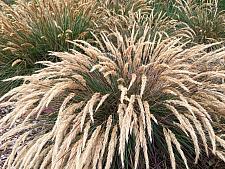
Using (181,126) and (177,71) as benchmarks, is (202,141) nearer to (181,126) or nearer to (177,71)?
(181,126)

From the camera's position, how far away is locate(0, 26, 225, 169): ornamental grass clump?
126 inches

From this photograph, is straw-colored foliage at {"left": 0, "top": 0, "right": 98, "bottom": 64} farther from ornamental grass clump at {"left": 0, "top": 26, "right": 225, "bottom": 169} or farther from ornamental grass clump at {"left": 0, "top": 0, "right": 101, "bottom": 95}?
ornamental grass clump at {"left": 0, "top": 26, "right": 225, "bottom": 169}

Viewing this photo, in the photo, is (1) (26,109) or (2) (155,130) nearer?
(2) (155,130)

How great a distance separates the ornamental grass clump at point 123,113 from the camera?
3211 mm

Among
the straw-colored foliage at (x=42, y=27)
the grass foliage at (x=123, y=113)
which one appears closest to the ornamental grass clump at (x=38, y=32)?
the straw-colored foliage at (x=42, y=27)

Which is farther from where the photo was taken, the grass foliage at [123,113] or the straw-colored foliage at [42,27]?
the straw-colored foliage at [42,27]

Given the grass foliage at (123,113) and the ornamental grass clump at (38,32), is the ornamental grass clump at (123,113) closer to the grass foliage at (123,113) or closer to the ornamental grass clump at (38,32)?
the grass foliage at (123,113)

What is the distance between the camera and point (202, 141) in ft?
11.2

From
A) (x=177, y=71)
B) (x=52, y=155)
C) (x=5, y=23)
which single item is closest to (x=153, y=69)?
(x=177, y=71)

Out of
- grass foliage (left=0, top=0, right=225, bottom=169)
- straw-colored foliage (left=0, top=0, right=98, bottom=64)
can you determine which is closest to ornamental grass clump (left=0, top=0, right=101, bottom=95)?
straw-colored foliage (left=0, top=0, right=98, bottom=64)

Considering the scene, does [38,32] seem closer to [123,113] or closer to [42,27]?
[42,27]

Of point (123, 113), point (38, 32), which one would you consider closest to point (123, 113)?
point (123, 113)

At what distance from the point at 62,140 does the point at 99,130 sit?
0.31m

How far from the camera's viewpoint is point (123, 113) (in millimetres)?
3359
